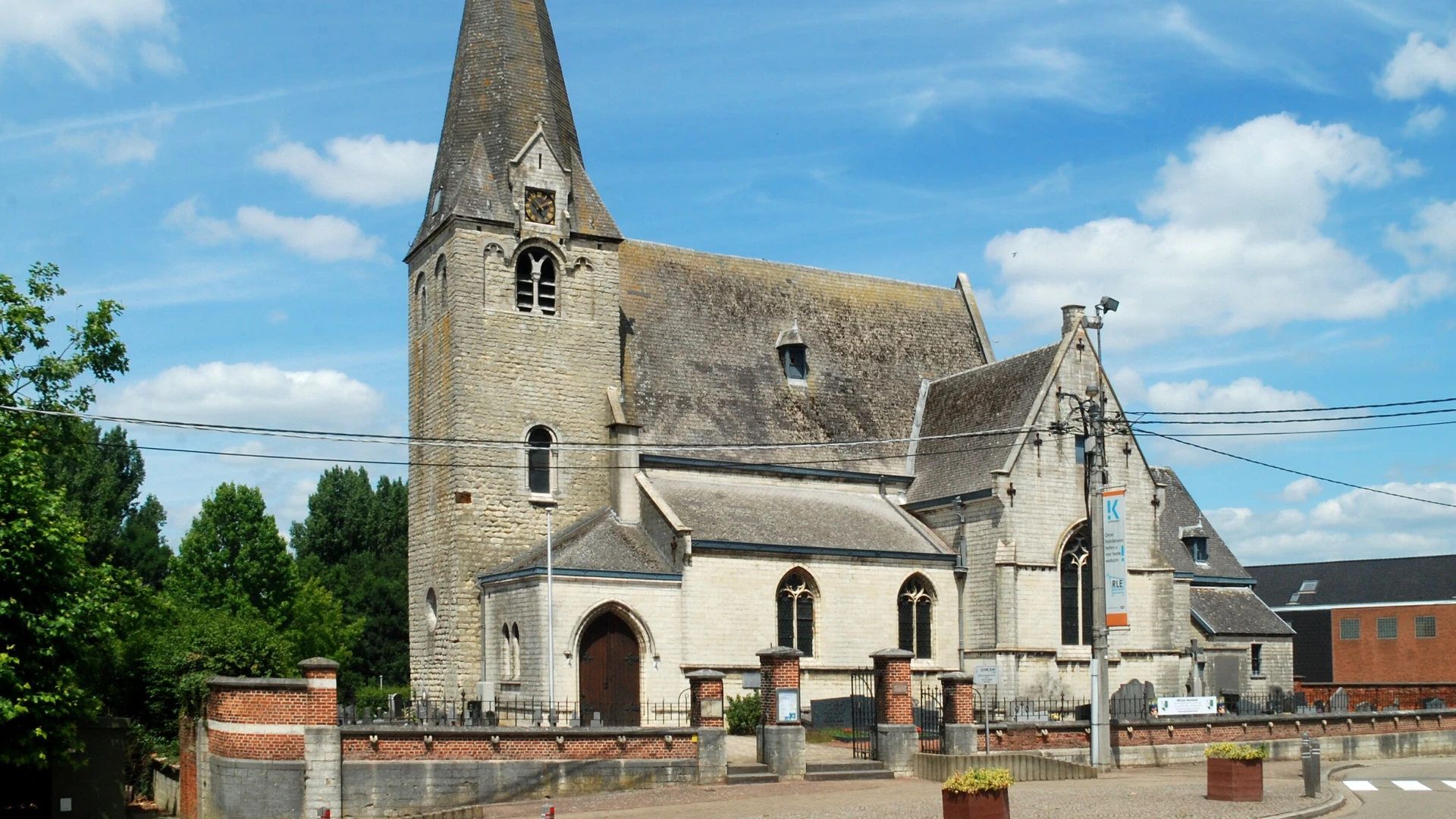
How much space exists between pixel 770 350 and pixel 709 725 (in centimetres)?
1691

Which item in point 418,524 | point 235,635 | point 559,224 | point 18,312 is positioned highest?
point 559,224

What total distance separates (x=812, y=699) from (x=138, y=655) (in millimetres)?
15421

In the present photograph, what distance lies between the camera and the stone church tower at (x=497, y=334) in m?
36.3

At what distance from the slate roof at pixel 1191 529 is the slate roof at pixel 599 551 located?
64.1 feet

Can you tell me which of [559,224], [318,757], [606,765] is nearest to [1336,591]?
[559,224]

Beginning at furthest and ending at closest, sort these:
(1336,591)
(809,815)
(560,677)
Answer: (1336,591)
(560,677)
(809,815)

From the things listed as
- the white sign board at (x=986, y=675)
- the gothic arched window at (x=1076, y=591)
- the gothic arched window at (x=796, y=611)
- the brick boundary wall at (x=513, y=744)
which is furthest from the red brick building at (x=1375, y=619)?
the brick boundary wall at (x=513, y=744)

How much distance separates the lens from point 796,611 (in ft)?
121

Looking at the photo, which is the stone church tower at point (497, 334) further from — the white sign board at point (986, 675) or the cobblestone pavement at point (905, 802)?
the cobblestone pavement at point (905, 802)

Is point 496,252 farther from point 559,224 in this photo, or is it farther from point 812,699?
point 812,699

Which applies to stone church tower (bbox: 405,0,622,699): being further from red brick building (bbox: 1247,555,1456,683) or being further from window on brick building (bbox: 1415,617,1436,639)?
window on brick building (bbox: 1415,617,1436,639)

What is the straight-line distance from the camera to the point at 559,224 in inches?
1496

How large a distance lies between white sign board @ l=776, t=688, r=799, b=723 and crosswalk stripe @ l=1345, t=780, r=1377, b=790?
977 cm

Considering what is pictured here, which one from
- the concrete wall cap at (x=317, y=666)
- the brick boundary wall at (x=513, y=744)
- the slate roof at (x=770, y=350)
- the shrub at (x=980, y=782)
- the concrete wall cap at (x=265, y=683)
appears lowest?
the brick boundary wall at (x=513, y=744)
